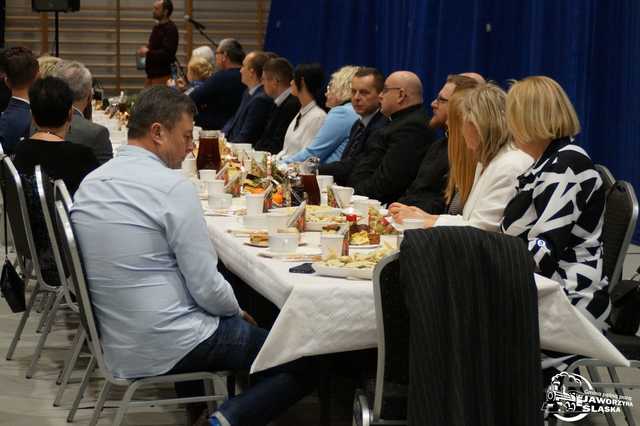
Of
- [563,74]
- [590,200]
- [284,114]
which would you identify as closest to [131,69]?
[284,114]

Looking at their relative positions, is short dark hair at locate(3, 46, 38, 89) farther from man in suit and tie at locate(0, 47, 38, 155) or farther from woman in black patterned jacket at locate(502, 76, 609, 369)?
woman in black patterned jacket at locate(502, 76, 609, 369)

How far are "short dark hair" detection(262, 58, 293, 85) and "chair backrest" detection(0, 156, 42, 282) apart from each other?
3694 mm

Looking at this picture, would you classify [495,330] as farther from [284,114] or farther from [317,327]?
[284,114]

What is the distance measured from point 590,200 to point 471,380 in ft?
3.11

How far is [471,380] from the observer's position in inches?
98.0

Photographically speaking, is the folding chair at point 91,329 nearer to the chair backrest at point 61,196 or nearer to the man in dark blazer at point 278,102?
the chair backrest at point 61,196

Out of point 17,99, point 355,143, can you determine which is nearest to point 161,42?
point 17,99

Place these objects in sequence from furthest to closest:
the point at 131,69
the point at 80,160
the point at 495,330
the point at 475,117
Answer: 1. the point at 131,69
2. the point at 80,160
3. the point at 475,117
4. the point at 495,330

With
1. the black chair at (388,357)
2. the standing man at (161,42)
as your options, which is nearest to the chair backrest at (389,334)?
the black chair at (388,357)

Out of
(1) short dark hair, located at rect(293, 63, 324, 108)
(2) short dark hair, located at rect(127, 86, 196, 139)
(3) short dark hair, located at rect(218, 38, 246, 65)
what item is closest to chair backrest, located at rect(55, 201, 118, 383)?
(2) short dark hair, located at rect(127, 86, 196, 139)

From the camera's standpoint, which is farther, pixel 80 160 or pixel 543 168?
pixel 80 160
